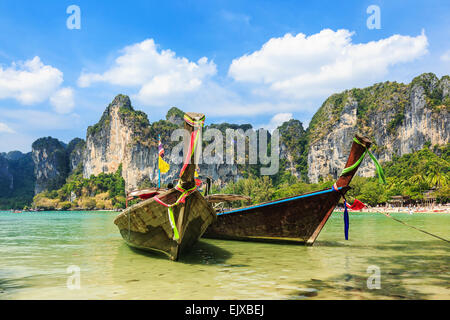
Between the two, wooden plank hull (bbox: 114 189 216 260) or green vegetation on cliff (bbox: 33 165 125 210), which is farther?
green vegetation on cliff (bbox: 33 165 125 210)

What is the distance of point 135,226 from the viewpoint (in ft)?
31.5

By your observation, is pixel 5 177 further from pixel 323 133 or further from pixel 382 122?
pixel 382 122

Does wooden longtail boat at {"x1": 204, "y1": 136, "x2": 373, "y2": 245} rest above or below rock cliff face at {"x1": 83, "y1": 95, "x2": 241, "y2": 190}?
below

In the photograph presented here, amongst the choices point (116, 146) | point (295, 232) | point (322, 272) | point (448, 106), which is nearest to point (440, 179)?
point (448, 106)

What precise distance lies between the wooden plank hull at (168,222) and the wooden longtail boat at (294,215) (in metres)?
2.70

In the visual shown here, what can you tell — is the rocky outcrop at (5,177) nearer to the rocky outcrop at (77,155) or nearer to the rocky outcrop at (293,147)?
the rocky outcrop at (77,155)

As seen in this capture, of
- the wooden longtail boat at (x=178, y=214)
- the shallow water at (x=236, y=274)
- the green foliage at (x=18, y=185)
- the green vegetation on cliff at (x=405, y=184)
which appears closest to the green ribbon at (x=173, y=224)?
the wooden longtail boat at (x=178, y=214)

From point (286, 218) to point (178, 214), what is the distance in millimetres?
4641

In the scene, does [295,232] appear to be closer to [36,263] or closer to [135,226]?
[135,226]

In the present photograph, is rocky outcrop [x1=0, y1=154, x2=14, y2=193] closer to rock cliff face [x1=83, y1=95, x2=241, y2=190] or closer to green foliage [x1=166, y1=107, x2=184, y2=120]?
rock cliff face [x1=83, y1=95, x2=241, y2=190]

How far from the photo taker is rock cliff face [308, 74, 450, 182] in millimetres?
97000

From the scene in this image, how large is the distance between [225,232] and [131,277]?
22.4 feet

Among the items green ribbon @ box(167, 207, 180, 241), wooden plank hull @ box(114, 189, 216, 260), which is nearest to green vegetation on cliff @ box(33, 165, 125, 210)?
wooden plank hull @ box(114, 189, 216, 260)
